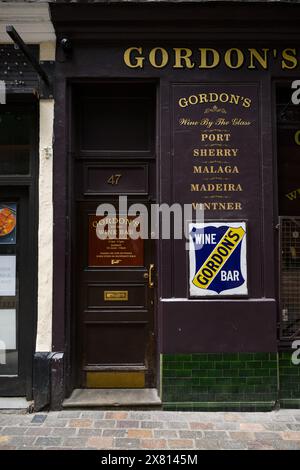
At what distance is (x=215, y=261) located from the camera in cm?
467

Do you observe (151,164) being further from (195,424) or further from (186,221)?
(195,424)

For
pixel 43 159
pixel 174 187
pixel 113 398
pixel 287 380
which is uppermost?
pixel 43 159

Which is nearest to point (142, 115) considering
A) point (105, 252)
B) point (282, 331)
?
point (105, 252)

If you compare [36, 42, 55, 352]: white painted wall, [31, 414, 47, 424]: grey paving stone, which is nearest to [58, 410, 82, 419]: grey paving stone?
[31, 414, 47, 424]: grey paving stone

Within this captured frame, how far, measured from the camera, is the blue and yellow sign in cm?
467

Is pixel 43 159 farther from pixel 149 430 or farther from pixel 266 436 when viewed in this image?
pixel 266 436

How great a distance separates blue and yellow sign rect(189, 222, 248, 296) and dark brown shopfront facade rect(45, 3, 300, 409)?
0.02 meters

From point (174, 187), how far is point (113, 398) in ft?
7.98

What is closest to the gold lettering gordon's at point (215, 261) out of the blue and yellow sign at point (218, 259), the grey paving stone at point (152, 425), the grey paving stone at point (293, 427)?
the blue and yellow sign at point (218, 259)

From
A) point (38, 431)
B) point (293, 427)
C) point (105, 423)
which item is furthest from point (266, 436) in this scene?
point (38, 431)

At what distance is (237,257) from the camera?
468cm

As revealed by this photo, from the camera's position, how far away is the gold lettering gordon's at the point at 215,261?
4.67 m

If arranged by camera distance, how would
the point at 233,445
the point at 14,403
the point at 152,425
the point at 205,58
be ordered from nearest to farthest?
the point at 233,445 < the point at 152,425 < the point at 14,403 < the point at 205,58

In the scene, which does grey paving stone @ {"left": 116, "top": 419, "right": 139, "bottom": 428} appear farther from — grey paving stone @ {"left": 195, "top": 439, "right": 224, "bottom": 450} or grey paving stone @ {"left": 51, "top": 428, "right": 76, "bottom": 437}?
grey paving stone @ {"left": 195, "top": 439, "right": 224, "bottom": 450}
